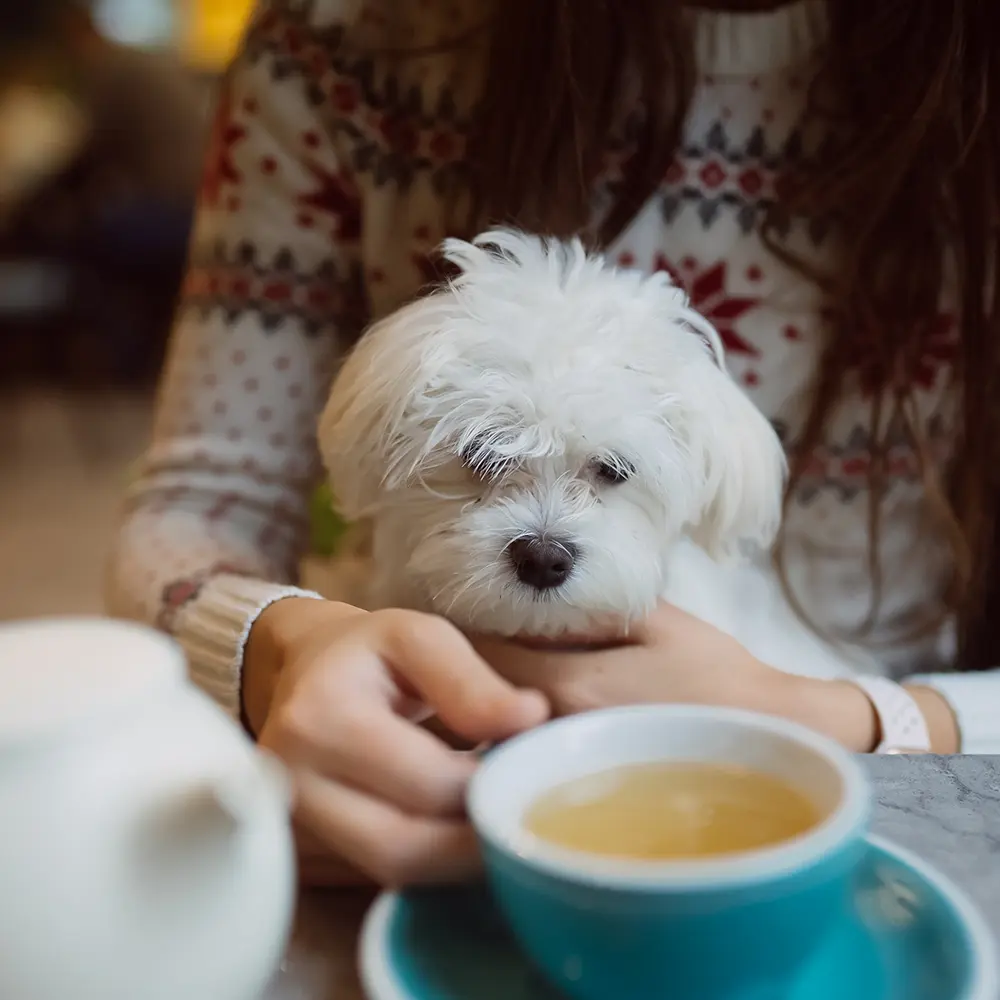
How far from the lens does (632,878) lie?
1.00 ft

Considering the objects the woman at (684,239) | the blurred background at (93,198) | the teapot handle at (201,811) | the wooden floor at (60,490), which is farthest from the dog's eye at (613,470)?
the blurred background at (93,198)

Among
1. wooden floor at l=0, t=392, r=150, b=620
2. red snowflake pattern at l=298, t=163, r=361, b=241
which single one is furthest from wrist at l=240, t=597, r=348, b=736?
wooden floor at l=0, t=392, r=150, b=620

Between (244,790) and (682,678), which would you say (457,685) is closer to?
(244,790)

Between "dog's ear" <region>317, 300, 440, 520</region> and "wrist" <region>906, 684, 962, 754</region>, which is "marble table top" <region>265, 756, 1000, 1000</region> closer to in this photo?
"wrist" <region>906, 684, 962, 754</region>

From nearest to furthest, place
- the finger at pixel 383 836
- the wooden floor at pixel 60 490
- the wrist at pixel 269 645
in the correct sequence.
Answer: the finger at pixel 383 836 < the wrist at pixel 269 645 < the wooden floor at pixel 60 490

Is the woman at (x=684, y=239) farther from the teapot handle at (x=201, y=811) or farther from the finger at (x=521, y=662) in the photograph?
the teapot handle at (x=201, y=811)

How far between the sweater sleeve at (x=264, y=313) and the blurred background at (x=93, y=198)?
11.0 ft

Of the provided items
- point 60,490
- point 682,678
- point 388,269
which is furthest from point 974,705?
point 60,490

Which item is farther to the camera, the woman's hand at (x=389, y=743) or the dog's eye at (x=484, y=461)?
the dog's eye at (x=484, y=461)

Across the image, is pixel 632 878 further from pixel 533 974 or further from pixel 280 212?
pixel 280 212

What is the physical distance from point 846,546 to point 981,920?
2.14 ft

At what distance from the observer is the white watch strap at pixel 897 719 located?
2.27 ft

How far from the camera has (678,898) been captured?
1.00ft

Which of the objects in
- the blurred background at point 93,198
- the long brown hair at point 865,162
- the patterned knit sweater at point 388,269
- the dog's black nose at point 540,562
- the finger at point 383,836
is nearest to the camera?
the finger at point 383,836
